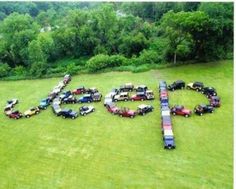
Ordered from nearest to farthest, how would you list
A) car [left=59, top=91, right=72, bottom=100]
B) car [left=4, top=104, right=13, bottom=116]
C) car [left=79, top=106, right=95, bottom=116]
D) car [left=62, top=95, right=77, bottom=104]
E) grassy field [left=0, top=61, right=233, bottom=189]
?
1. grassy field [left=0, top=61, right=233, bottom=189]
2. car [left=79, top=106, right=95, bottom=116]
3. car [left=4, top=104, right=13, bottom=116]
4. car [left=62, top=95, right=77, bottom=104]
5. car [left=59, top=91, right=72, bottom=100]

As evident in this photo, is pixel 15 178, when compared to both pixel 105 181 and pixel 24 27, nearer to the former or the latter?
pixel 105 181

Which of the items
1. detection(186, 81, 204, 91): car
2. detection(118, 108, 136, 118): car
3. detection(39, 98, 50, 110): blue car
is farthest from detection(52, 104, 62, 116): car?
detection(186, 81, 204, 91): car

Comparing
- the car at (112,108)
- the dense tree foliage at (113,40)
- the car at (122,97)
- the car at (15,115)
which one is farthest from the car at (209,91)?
the car at (15,115)

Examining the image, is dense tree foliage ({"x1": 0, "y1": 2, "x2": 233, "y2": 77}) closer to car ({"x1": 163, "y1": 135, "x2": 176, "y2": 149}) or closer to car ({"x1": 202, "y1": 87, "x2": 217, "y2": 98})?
car ({"x1": 202, "y1": 87, "x2": 217, "y2": 98})

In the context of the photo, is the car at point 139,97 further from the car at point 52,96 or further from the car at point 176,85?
the car at point 52,96

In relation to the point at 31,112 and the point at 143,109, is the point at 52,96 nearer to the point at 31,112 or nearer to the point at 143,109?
the point at 31,112

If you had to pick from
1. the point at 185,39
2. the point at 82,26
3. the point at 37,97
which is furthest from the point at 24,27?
the point at 185,39

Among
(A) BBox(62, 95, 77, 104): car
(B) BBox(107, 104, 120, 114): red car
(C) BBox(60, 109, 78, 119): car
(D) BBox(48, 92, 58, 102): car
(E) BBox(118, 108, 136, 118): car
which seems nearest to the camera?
(E) BBox(118, 108, 136, 118): car

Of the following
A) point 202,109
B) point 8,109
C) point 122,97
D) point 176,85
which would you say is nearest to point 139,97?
point 122,97
